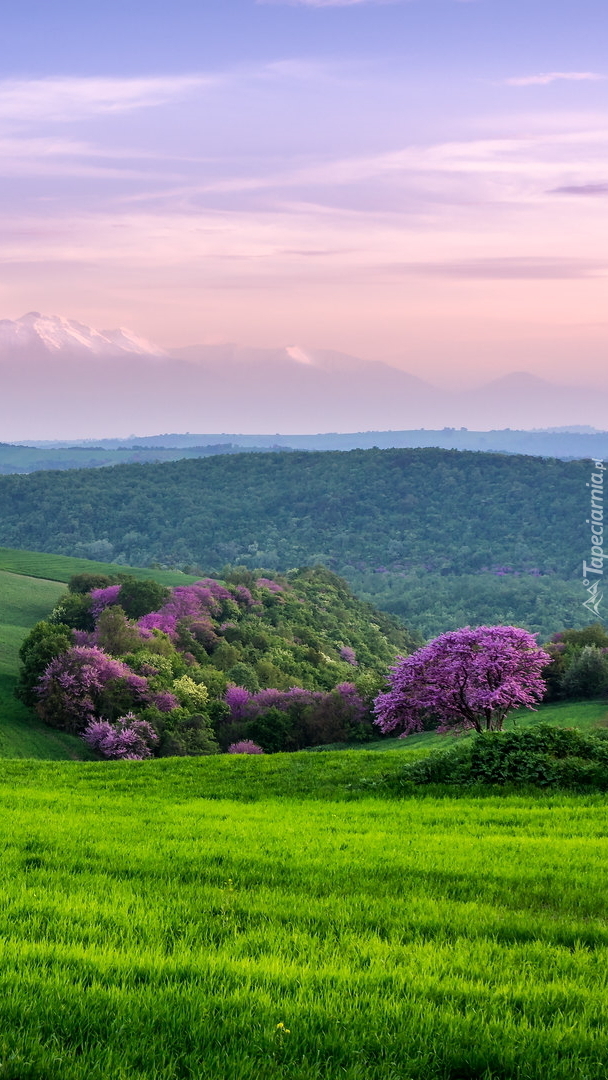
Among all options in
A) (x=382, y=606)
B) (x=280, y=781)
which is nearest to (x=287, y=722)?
(x=280, y=781)

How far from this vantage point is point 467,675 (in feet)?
69.1

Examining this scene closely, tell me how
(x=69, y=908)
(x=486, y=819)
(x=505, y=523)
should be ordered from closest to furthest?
(x=69, y=908) < (x=486, y=819) < (x=505, y=523)

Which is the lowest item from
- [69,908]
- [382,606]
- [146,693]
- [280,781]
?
[382,606]

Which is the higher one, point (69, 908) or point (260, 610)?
point (69, 908)

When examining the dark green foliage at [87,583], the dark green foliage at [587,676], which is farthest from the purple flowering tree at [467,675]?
the dark green foliage at [87,583]

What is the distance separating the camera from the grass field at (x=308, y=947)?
545 centimetres

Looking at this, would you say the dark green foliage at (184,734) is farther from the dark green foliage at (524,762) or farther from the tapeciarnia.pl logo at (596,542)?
the tapeciarnia.pl logo at (596,542)

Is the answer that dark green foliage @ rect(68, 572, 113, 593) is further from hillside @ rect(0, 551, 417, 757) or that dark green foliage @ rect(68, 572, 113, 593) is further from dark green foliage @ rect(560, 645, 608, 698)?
dark green foliage @ rect(560, 645, 608, 698)

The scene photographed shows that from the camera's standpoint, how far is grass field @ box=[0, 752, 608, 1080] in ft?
17.9

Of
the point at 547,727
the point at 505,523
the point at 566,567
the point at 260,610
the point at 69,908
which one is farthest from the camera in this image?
the point at 505,523

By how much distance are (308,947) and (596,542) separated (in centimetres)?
18285

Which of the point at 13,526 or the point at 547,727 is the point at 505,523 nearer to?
the point at 13,526

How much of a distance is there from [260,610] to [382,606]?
78310 mm

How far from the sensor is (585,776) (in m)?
15.7
